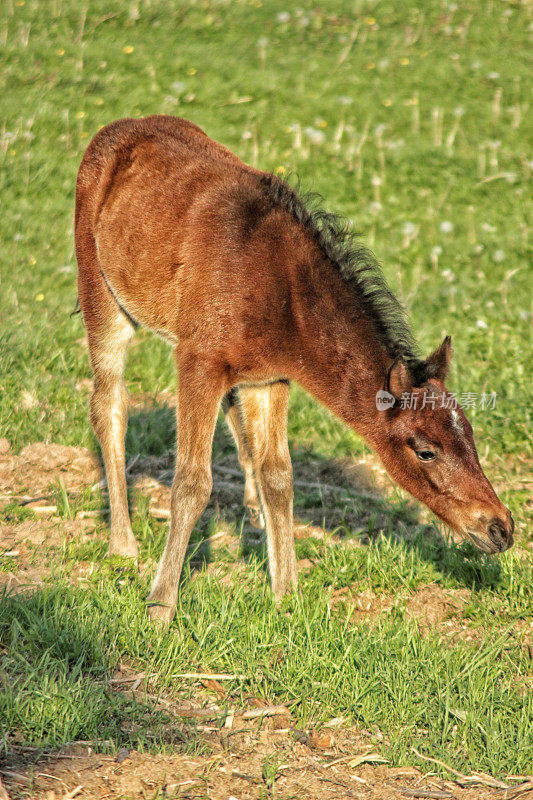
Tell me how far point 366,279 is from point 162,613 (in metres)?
1.80

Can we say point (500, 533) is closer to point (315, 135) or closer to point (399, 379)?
point (399, 379)

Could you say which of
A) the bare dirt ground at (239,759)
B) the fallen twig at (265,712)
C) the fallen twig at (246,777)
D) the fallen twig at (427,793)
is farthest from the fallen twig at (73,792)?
the fallen twig at (427,793)

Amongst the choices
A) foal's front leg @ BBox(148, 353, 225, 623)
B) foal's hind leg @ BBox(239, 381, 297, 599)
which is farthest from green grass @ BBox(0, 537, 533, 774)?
foal's hind leg @ BBox(239, 381, 297, 599)

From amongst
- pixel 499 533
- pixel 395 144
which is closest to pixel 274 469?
pixel 499 533

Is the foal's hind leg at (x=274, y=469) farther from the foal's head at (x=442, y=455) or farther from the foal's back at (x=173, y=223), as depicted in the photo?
the foal's head at (x=442, y=455)

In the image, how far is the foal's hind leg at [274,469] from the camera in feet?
14.1

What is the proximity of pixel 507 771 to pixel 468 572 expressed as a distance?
138 centimetres

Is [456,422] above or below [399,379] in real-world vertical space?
below

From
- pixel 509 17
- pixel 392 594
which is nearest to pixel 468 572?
pixel 392 594

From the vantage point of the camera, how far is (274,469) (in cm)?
436

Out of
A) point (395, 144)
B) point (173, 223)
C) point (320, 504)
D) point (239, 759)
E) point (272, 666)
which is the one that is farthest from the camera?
point (395, 144)

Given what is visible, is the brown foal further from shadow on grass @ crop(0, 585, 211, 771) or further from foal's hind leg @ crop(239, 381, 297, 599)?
shadow on grass @ crop(0, 585, 211, 771)

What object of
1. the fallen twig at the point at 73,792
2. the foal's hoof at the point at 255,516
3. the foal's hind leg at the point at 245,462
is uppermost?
the fallen twig at the point at 73,792

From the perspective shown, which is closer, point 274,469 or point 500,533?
point 500,533
